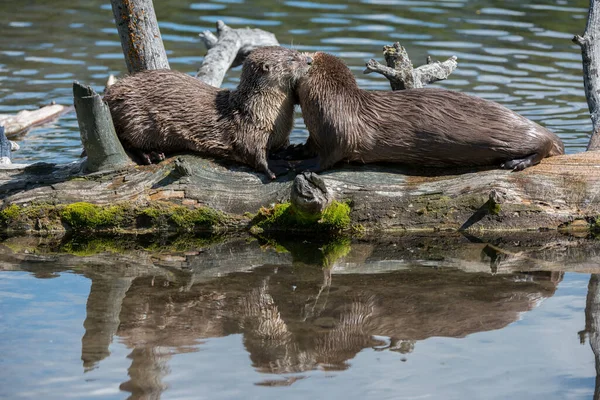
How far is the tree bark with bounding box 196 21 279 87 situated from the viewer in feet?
32.1

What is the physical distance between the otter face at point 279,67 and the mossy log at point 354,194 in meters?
0.74

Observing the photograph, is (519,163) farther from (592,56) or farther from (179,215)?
(179,215)

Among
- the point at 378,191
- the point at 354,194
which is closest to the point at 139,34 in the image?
the point at 354,194

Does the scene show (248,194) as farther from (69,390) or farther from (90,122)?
(69,390)

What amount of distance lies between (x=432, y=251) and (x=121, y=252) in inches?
90.1

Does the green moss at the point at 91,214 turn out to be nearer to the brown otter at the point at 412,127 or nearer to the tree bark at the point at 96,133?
the tree bark at the point at 96,133

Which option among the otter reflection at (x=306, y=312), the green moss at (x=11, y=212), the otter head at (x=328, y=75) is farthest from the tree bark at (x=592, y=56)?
the green moss at (x=11, y=212)

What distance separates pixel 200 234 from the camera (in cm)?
693

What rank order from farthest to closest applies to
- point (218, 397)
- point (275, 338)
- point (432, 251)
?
point (432, 251) < point (275, 338) < point (218, 397)

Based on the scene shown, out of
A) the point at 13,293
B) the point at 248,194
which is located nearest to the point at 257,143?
the point at 248,194

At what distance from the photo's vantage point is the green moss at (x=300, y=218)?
21.8ft

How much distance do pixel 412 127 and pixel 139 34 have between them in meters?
2.65

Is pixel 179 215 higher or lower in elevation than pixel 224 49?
lower

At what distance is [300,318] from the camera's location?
5078 mm
